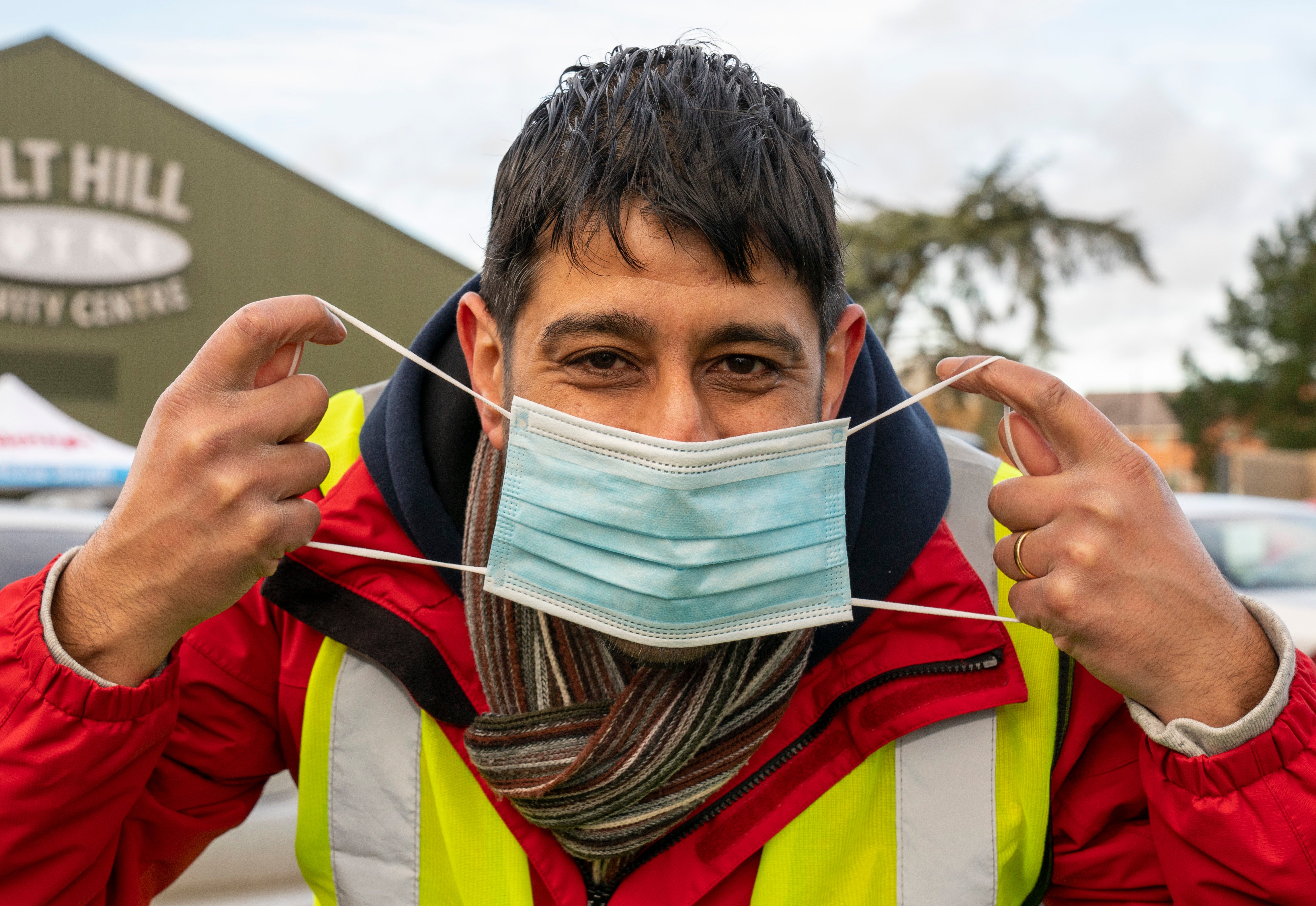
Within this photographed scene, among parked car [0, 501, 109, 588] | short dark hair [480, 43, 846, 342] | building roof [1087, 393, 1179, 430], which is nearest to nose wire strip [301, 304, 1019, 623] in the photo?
short dark hair [480, 43, 846, 342]

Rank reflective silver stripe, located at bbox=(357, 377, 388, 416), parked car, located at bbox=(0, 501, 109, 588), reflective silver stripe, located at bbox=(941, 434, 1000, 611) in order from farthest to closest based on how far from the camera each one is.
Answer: parked car, located at bbox=(0, 501, 109, 588), reflective silver stripe, located at bbox=(357, 377, 388, 416), reflective silver stripe, located at bbox=(941, 434, 1000, 611)

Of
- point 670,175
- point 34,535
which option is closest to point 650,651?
point 670,175

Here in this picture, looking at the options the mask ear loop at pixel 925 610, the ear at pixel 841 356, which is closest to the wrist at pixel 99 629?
the mask ear loop at pixel 925 610

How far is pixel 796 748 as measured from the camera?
6.20ft

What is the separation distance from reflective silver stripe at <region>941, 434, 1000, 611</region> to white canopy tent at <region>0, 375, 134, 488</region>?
987 centimetres

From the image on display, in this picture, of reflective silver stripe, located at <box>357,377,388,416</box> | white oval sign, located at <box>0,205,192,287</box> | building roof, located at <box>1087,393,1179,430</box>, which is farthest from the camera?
building roof, located at <box>1087,393,1179,430</box>

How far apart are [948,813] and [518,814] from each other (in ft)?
2.54

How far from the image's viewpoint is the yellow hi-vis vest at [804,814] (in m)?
1.80

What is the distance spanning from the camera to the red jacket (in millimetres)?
1547

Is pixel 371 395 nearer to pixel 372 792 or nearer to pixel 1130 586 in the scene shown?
pixel 372 792

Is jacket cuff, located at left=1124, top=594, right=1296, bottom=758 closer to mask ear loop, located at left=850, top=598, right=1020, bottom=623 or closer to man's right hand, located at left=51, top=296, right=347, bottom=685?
mask ear loop, located at left=850, top=598, right=1020, bottom=623

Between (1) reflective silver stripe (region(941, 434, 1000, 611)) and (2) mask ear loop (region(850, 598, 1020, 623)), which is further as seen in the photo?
(1) reflective silver stripe (region(941, 434, 1000, 611))

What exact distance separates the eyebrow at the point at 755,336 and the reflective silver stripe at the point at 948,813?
739 mm

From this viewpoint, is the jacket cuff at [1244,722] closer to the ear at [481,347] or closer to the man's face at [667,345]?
the man's face at [667,345]
